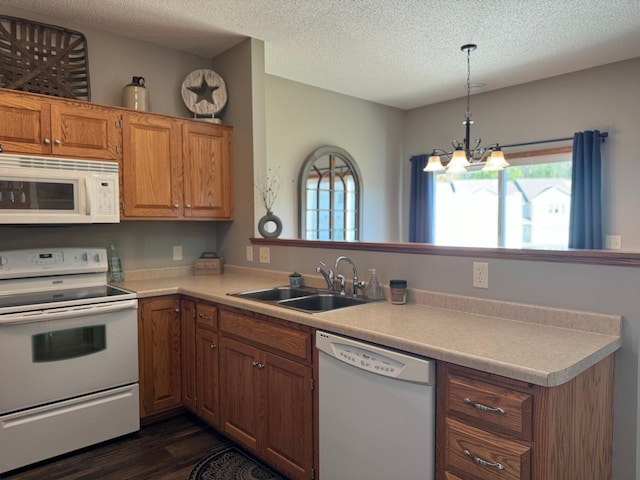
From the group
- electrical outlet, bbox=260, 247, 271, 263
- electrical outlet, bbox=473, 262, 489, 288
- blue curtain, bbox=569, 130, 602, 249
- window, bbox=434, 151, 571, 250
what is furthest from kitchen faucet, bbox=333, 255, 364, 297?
blue curtain, bbox=569, 130, 602, 249

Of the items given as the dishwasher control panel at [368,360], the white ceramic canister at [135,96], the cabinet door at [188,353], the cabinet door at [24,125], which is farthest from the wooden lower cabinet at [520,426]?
the white ceramic canister at [135,96]

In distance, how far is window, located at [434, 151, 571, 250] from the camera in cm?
442

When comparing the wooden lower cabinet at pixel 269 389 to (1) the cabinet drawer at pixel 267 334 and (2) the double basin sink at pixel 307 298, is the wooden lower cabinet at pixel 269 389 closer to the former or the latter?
(1) the cabinet drawer at pixel 267 334

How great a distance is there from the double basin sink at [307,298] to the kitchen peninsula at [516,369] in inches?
13.6

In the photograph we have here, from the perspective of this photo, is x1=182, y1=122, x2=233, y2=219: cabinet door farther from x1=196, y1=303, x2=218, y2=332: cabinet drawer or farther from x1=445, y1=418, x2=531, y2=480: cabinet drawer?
x1=445, y1=418, x2=531, y2=480: cabinet drawer

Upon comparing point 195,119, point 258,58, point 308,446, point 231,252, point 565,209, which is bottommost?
point 308,446

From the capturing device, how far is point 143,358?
271 centimetres

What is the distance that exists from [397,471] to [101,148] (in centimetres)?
245

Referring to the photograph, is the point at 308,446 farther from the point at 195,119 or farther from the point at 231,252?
the point at 195,119

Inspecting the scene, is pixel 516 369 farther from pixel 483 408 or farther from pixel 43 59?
pixel 43 59

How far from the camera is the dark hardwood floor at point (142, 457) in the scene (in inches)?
89.7

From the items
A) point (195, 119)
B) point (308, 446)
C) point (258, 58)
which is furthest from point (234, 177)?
point (308, 446)

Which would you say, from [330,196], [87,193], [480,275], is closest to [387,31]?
[330,196]

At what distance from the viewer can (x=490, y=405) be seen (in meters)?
1.38
